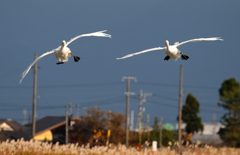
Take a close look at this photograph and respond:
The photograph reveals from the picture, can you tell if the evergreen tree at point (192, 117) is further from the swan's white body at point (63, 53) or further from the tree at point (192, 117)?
the swan's white body at point (63, 53)

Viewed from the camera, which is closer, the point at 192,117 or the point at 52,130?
the point at 52,130

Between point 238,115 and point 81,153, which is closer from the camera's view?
point 81,153

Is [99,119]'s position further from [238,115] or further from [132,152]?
[132,152]

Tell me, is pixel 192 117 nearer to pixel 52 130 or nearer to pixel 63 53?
pixel 52 130

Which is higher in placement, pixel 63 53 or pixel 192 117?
pixel 192 117

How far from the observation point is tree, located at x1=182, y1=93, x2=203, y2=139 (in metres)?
80.8

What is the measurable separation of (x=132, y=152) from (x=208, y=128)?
118 metres

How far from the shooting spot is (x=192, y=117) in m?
81.2

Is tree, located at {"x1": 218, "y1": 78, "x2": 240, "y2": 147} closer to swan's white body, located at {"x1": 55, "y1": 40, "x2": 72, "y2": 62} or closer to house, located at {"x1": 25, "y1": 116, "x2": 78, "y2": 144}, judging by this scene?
house, located at {"x1": 25, "y1": 116, "x2": 78, "y2": 144}

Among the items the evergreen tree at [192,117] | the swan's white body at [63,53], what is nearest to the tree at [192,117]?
the evergreen tree at [192,117]

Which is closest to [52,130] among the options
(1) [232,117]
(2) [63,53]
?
(1) [232,117]

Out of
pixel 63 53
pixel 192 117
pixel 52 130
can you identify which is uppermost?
pixel 192 117

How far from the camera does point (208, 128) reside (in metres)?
144

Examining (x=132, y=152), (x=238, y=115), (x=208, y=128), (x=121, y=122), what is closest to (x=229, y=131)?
(x=238, y=115)
